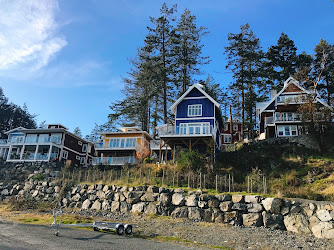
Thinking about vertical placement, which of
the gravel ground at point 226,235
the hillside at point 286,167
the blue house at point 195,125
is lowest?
the gravel ground at point 226,235

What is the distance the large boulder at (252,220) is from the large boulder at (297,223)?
164cm

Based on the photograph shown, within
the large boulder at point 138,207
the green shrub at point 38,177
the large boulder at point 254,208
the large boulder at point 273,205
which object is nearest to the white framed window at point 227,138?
the large boulder at point 138,207

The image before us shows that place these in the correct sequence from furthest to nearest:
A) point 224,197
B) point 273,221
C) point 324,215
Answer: point 224,197, point 273,221, point 324,215

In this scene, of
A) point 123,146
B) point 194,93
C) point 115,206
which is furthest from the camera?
point 123,146

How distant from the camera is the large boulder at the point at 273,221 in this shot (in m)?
18.7

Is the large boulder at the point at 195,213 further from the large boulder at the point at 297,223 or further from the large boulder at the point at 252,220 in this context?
the large boulder at the point at 297,223

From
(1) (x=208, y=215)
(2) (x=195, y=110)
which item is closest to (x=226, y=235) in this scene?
(1) (x=208, y=215)

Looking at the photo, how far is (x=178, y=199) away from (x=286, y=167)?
1291 centimetres

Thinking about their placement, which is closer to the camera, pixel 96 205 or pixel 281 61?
pixel 96 205

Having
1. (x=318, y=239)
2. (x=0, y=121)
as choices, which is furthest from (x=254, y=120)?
(x=0, y=121)

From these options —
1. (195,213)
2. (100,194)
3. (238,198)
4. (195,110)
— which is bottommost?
(195,213)

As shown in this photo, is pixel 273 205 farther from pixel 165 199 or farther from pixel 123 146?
pixel 123 146

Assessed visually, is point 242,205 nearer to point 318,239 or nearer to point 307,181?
point 318,239

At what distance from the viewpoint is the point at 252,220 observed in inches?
764
